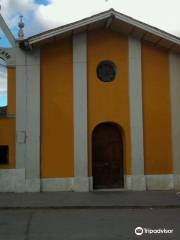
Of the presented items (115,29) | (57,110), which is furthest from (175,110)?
(57,110)

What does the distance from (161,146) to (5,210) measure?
6.81 metres

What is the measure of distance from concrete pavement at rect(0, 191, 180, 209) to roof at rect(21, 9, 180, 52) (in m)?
5.38

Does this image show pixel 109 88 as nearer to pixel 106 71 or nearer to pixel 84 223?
pixel 106 71

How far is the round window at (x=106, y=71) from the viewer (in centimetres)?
1747

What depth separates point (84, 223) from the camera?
10.8m

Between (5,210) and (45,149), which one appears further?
(45,149)

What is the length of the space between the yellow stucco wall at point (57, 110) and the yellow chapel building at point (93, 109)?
0.12 ft

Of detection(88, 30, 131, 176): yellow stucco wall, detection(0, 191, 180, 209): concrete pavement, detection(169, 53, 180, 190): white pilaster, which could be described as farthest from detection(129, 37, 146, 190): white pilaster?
detection(169, 53, 180, 190): white pilaster

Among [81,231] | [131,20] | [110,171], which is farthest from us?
[110,171]

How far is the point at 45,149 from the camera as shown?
1681 cm

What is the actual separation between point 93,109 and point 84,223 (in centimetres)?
695

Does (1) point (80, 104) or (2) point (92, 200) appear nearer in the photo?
(2) point (92, 200)

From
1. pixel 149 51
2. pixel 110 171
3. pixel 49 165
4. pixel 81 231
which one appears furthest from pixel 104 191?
pixel 81 231

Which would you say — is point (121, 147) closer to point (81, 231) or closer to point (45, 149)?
point (45, 149)
